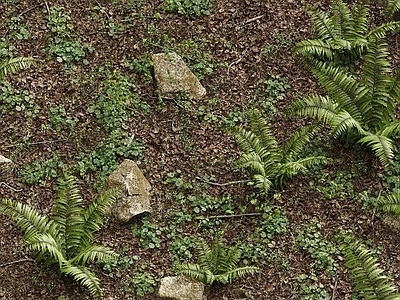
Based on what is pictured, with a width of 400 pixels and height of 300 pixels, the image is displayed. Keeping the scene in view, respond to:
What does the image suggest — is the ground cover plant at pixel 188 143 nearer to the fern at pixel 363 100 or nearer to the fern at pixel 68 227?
the fern at pixel 363 100

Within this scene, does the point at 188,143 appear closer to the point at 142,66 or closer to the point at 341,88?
the point at 142,66

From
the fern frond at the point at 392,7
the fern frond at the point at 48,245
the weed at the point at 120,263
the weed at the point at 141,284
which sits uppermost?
the fern frond at the point at 392,7

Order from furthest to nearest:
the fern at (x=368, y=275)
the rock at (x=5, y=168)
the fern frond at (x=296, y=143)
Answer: the fern frond at (x=296, y=143), the rock at (x=5, y=168), the fern at (x=368, y=275)

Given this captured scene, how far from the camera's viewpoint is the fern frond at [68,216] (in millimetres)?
5746

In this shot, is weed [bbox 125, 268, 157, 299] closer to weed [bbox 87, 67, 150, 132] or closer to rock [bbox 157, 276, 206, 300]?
rock [bbox 157, 276, 206, 300]

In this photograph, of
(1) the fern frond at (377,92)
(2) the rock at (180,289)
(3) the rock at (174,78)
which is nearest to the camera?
Answer: (2) the rock at (180,289)

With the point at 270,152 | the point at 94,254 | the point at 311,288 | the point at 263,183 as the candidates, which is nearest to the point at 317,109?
the point at 270,152

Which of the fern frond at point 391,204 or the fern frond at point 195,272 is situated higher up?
the fern frond at point 391,204

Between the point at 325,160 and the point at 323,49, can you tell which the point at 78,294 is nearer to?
the point at 325,160

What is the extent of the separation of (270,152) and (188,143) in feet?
3.41

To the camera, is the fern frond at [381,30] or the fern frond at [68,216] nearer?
the fern frond at [68,216]

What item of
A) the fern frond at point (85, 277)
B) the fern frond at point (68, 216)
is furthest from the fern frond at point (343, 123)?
the fern frond at point (85, 277)

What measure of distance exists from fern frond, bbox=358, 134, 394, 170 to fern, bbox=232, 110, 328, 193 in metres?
0.55

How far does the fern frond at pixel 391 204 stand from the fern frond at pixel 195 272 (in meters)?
2.14
